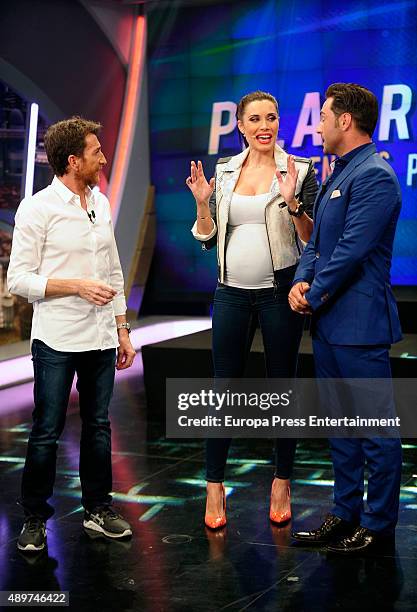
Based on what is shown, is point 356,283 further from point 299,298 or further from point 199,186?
point 199,186

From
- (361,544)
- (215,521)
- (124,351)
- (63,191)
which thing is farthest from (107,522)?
(63,191)

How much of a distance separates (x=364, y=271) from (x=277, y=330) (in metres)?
0.44

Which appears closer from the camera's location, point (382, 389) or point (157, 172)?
point (382, 389)

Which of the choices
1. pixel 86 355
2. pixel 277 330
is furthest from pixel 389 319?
pixel 86 355

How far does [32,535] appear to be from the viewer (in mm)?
3174

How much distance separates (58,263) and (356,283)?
0.95 m

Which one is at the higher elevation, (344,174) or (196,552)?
(344,174)

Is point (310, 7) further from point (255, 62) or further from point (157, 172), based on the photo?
point (157, 172)

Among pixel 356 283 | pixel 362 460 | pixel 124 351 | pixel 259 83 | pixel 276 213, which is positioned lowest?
pixel 362 460

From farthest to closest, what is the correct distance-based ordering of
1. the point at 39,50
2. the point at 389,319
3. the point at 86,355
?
the point at 39,50 < the point at 86,355 < the point at 389,319

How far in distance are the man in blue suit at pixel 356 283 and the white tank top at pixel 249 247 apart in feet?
0.68

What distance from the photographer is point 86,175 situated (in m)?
3.14

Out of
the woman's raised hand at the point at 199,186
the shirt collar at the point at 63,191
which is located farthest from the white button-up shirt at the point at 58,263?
the woman's raised hand at the point at 199,186

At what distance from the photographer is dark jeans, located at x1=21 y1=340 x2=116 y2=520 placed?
3.10m
